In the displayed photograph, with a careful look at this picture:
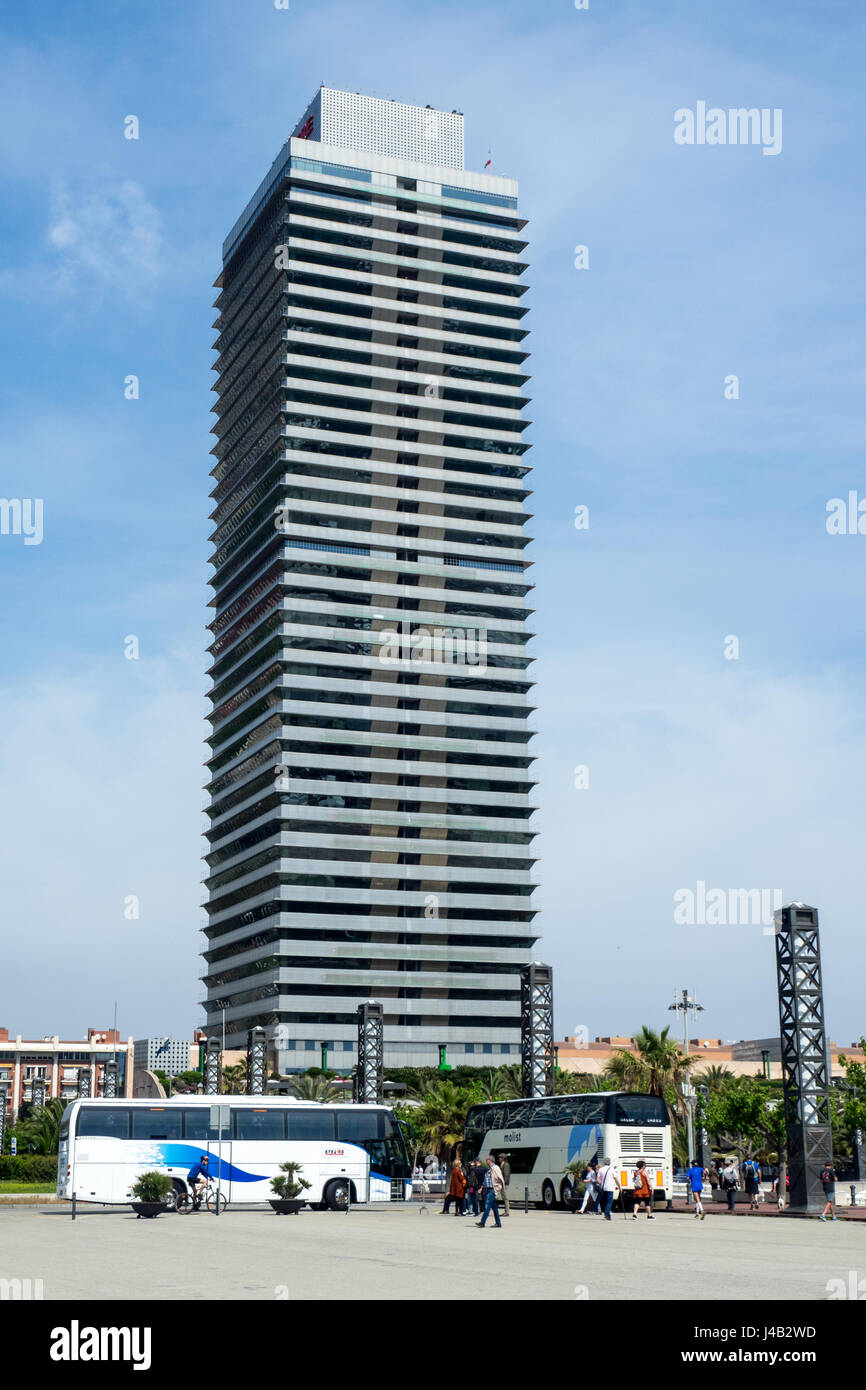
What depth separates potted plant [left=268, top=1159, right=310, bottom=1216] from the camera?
1613 inches

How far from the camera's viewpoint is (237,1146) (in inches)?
1745

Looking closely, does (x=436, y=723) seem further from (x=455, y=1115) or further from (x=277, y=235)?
(x=455, y=1115)

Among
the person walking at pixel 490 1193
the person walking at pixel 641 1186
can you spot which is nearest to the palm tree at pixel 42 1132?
the person walking at pixel 641 1186

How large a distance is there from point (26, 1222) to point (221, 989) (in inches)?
4494

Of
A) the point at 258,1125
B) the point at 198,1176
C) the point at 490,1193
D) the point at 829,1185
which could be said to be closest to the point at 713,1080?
the point at 829,1185

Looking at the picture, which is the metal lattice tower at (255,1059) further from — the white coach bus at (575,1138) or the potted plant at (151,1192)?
the potted plant at (151,1192)

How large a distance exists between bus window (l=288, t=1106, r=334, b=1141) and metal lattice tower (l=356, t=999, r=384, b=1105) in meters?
13.5

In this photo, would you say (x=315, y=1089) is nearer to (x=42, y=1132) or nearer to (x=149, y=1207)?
(x=42, y=1132)

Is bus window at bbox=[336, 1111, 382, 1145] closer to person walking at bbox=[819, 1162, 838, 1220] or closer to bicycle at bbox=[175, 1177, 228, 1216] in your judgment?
bicycle at bbox=[175, 1177, 228, 1216]

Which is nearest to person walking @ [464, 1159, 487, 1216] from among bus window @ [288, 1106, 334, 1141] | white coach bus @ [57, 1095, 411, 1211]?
white coach bus @ [57, 1095, 411, 1211]

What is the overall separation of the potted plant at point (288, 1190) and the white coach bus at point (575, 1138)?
720 centimetres

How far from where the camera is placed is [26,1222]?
37.9 meters

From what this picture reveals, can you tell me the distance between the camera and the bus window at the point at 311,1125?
44.2 meters
